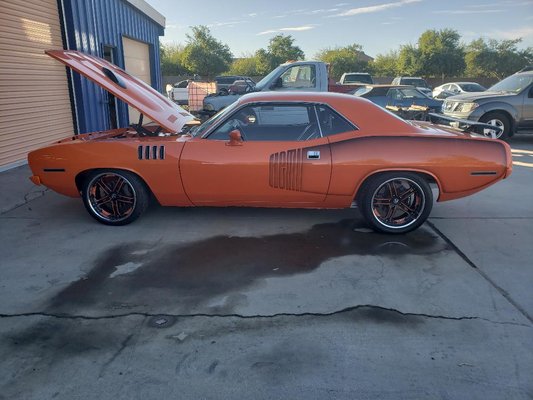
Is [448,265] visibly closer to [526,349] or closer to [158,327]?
[526,349]

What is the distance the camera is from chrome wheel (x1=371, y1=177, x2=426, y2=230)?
430 cm

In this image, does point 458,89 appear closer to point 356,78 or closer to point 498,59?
point 356,78

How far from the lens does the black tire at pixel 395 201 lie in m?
4.24

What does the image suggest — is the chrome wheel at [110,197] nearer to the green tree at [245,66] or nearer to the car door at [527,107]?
the car door at [527,107]

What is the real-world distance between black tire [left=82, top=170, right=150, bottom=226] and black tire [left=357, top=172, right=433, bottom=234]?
2440 millimetres

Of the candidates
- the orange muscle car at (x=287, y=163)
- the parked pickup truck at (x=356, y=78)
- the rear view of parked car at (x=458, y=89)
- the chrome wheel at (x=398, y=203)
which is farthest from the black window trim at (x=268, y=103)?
the rear view of parked car at (x=458, y=89)

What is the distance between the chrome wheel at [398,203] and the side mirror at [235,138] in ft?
5.05

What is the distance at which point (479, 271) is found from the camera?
3.59 metres

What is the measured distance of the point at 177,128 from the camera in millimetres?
4941

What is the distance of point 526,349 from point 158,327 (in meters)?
2.39

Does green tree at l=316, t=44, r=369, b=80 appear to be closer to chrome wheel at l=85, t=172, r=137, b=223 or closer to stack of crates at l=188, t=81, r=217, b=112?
stack of crates at l=188, t=81, r=217, b=112

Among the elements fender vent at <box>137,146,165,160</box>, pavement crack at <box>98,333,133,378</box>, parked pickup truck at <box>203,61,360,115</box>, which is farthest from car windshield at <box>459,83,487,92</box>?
pavement crack at <box>98,333,133,378</box>

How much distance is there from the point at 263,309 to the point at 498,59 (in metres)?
51.0

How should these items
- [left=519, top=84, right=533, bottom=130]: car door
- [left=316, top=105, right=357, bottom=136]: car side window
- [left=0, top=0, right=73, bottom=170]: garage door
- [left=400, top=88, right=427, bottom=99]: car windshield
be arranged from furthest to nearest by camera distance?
[left=400, top=88, right=427, bottom=99]: car windshield → [left=519, top=84, right=533, bottom=130]: car door → [left=0, top=0, right=73, bottom=170]: garage door → [left=316, top=105, right=357, bottom=136]: car side window
